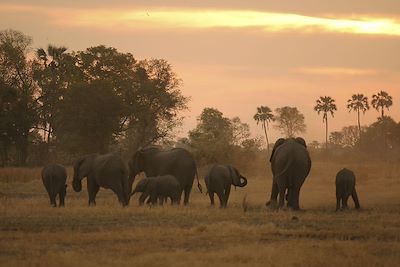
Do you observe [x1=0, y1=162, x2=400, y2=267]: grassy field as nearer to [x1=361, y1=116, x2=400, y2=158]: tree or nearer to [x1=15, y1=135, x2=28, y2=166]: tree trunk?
[x1=15, y1=135, x2=28, y2=166]: tree trunk

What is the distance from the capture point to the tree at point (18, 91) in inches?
2781

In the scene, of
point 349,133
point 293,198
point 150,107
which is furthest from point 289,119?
point 293,198

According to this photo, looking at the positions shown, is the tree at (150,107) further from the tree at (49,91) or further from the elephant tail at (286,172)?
the elephant tail at (286,172)

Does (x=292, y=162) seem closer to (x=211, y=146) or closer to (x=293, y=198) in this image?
(x=293, y=198)

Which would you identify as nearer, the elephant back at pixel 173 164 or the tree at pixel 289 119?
the elephant back at pixel 173 164

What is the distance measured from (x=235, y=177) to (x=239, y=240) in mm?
13061

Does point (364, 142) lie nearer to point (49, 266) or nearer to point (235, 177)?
point (235, 177)

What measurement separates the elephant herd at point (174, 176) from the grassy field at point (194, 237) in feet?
6.53

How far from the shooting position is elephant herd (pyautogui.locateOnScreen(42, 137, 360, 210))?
91.6ft

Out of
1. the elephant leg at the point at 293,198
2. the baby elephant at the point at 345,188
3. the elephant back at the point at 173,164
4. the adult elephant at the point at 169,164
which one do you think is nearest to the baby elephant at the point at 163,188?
the adult elephant at the point at 169,164

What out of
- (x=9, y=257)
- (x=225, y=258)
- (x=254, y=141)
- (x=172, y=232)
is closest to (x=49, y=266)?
(x=9, y=257)

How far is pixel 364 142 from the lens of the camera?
124m

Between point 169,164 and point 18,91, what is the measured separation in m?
45.5

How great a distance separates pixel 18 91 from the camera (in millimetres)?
74688
